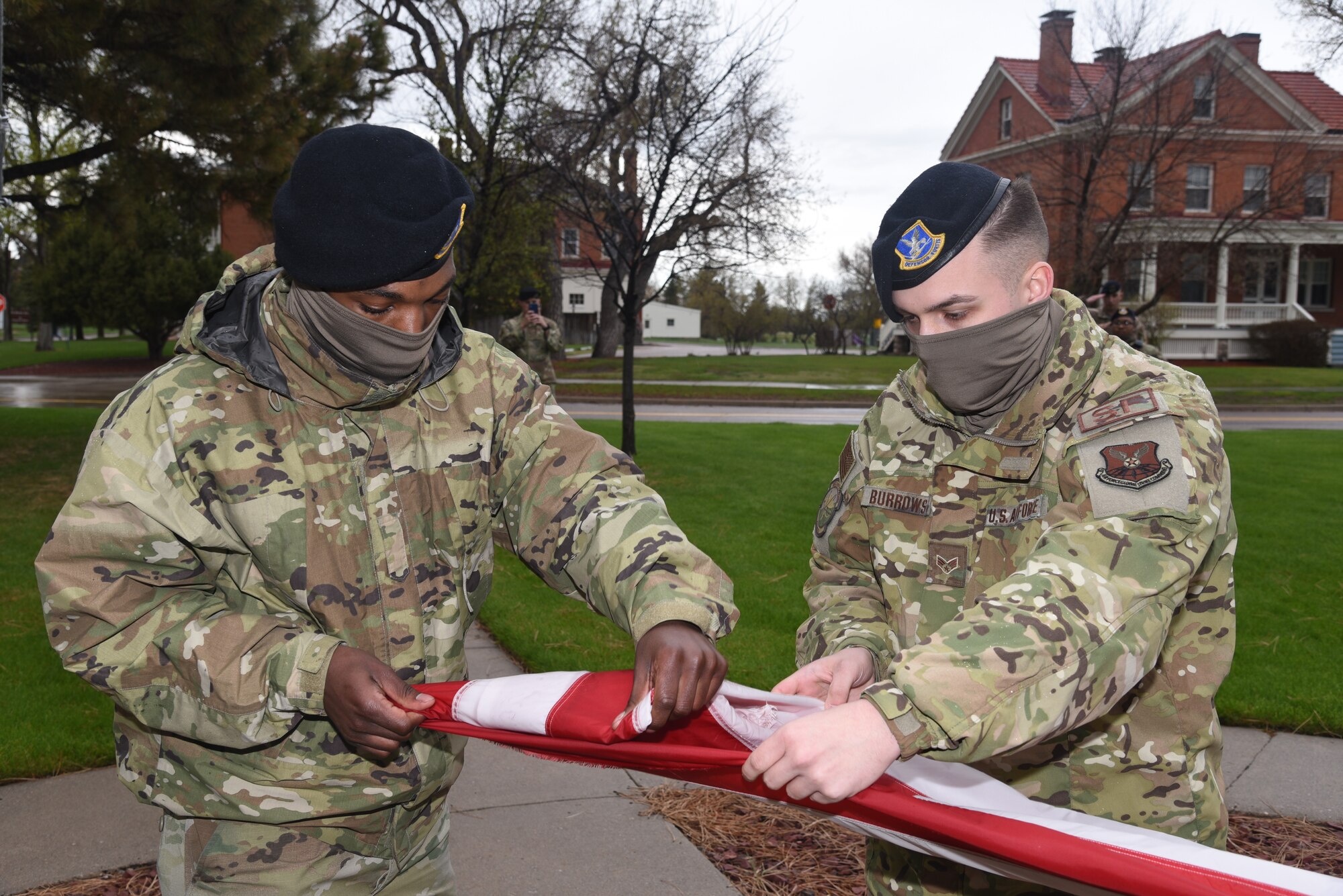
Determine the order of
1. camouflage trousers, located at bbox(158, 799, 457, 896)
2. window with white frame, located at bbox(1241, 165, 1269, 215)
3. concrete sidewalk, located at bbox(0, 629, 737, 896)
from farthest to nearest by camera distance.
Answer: window with white frame, located at bbox(1241, 165, 1269, 215) → concrete sidewalk, located at bbox(0, 629, 737, 896) → camouflage trousers, located at bbox(158, 799, 457, 896)

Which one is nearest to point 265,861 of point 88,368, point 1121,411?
point 1121,411

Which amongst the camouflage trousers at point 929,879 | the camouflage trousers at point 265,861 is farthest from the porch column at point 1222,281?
the camouflage trousers at point 265,861

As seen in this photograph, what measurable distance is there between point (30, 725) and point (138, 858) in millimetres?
1539

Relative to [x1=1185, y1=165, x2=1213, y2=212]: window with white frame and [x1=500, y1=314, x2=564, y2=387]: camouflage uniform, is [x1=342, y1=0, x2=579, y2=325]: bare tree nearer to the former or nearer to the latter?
[x1=500, y1=314, x2=564, y2=387]: camouflage uniform

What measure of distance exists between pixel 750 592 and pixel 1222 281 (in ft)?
116

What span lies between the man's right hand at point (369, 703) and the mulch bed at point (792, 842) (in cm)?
204

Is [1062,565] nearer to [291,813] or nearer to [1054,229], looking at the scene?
[291,813]

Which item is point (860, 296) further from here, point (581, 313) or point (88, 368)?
point (88, 368)

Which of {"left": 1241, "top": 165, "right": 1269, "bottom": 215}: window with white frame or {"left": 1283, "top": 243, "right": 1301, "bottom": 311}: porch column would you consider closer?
{"left": 1241, "top": 165, "right": 1269, "bottom": 215}: window with white frame

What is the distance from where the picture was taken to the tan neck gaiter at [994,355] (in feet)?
7.70

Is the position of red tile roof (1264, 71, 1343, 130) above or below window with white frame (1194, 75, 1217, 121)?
above

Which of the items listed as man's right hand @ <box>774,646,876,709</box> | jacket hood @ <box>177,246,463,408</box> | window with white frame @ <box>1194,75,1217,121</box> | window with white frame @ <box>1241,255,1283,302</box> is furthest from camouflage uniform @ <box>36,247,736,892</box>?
window with white frame @ <box>1241,255,1283,302</box>

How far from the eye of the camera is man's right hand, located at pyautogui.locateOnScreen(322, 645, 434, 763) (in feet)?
6.81

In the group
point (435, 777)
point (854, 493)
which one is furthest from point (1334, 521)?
point (435, 777)
